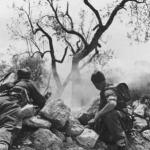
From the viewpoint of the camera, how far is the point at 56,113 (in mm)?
6102

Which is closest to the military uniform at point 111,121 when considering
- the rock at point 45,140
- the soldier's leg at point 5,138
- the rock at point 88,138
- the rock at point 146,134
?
the rock at point 88,138

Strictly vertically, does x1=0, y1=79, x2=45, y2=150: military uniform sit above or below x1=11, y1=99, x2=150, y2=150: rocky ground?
above

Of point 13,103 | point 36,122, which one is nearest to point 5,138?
point 13,103

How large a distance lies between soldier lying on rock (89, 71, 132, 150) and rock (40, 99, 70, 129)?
570mm

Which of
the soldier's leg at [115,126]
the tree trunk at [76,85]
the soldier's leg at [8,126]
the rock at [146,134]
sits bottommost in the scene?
the tree trunk at [76,85]

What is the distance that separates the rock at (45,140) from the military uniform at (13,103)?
20.2 inches

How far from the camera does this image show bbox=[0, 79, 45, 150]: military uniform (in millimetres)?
5004

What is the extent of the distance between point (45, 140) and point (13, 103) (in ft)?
2.56

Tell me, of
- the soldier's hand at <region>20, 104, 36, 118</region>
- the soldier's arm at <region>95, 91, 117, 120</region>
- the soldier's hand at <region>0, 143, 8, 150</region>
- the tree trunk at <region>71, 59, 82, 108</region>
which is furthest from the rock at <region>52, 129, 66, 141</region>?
the tree trunk at <region>71, 59, 82, 108</region>

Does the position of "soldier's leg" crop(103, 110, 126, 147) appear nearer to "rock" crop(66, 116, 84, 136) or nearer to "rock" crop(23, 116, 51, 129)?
"rock" crop(66, 116, 84, 136)

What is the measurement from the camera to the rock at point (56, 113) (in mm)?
6082

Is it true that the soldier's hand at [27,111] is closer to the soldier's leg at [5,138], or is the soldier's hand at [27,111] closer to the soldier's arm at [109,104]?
the soldier's leg at [5,138]

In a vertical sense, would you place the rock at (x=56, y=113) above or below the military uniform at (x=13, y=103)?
below

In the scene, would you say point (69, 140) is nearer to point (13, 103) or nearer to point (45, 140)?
point (45, 140)
